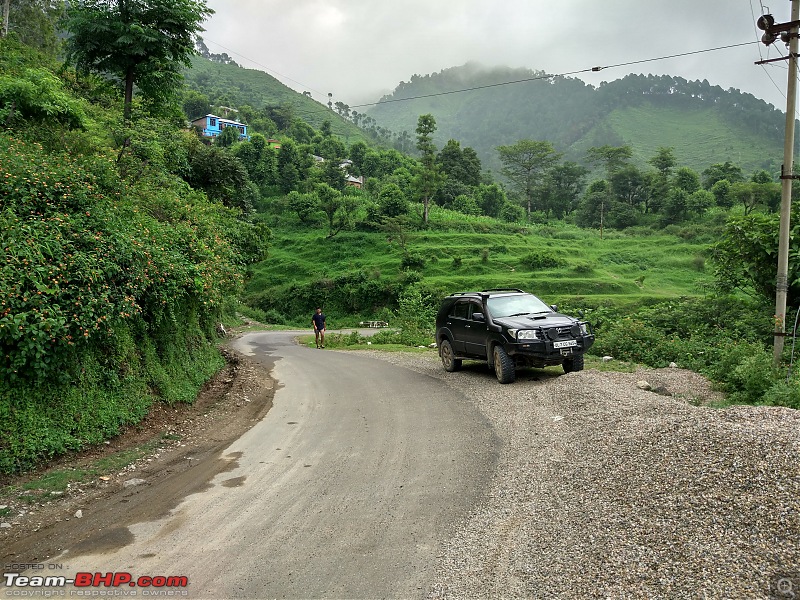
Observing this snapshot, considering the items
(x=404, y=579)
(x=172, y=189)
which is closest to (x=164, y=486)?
(x=404, y=579)

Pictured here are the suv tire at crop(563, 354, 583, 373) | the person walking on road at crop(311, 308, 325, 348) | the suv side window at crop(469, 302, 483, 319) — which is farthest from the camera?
the person walking on road at crop(311, 308, 325, 348)

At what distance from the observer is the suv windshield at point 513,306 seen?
11648 millimetres

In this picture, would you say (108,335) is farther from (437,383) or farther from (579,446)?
(437,383)

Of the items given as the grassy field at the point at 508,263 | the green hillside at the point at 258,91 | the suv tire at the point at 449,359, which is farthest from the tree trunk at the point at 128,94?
the green hillside at the point at 258,91

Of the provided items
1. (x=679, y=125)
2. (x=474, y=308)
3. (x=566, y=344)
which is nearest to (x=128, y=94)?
(x=474, y=308)

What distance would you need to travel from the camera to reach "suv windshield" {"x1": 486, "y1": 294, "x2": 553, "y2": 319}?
11648 mm

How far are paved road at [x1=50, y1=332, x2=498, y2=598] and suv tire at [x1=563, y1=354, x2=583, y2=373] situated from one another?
3.01 m

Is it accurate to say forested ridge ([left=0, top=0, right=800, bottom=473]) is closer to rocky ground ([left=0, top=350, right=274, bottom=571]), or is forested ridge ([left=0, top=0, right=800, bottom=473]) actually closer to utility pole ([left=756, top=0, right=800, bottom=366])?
rocky ground ([left=0, top=350, right=274, bottom=571])

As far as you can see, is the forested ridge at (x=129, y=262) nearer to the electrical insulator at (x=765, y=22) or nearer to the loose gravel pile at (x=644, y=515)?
the loose gravel pile at (x=644, y=515)

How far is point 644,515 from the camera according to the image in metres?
4.35

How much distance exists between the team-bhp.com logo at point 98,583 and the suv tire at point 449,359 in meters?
9.81

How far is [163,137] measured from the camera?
1259 centimetres

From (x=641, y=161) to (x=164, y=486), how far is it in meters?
144
